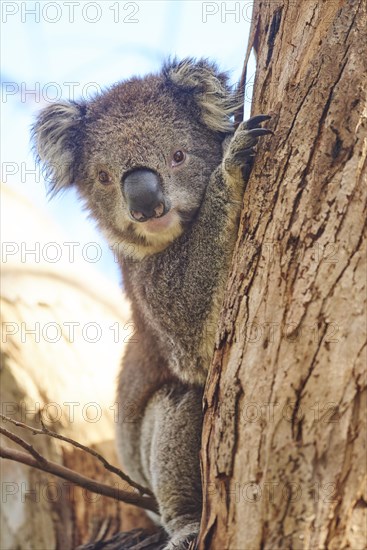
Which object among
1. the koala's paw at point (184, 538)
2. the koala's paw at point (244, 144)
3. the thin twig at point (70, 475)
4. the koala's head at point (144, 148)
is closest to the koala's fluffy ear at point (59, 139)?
the koala's head at point (144, 148)

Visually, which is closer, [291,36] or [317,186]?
[317,186]

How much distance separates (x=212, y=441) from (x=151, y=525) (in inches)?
120

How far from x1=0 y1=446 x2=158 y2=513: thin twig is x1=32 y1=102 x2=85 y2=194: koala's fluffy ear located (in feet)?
6.64

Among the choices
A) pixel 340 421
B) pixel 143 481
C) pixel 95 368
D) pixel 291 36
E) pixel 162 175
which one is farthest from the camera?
pixel 95 368

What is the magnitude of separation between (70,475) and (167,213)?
1688 millimetres

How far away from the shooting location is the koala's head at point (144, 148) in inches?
165

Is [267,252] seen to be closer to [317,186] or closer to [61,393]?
[317,186]

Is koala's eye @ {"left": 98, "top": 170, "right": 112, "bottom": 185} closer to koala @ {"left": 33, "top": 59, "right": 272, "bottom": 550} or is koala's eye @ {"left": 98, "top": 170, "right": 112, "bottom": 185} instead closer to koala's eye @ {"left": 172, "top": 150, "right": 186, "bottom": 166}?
koala @ {"left": 33, "top": 59, "right": 272, "bottom": 550}

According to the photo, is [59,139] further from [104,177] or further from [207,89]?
[207,89]

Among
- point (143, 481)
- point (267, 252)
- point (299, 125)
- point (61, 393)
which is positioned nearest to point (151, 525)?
point (143, 481)

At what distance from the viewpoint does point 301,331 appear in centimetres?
266

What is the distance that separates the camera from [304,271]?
2756 mm

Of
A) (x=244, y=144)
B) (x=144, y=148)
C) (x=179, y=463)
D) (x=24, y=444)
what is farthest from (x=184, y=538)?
(x=144, y=148)

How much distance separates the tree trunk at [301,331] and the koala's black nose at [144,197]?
764 millimetres
